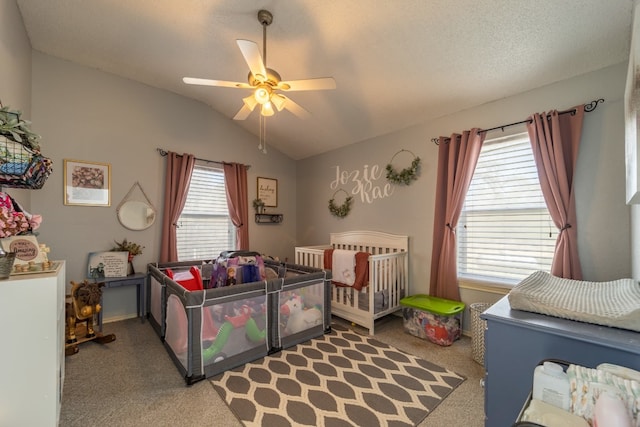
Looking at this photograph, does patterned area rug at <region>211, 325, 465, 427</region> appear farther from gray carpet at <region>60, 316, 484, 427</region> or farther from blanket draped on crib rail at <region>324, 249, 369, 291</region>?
blanket draped on crib rail at <region>324, 249, 369, 291</region>

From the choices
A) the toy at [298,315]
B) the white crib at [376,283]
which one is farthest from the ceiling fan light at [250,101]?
the white crib at [376,283]

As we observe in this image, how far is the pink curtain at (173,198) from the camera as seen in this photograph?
132 inches

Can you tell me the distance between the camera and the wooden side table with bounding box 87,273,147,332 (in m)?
2.85

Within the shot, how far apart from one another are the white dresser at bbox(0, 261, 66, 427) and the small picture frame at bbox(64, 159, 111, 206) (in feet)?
7.70

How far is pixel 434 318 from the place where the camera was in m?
2.51

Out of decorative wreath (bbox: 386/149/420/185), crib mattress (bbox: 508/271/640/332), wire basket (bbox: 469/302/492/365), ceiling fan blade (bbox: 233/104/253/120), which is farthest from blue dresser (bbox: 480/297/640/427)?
ceiling fan blade (bbox: 233/104/253/120)

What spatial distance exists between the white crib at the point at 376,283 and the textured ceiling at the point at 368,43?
1473 mm

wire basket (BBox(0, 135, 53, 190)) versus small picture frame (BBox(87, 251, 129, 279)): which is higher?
wire basket (BBox(0, 135, 53, 190))

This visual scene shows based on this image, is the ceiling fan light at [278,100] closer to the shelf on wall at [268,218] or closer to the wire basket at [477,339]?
the wire basket at [477,339]

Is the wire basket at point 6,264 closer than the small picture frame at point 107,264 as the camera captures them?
Yes

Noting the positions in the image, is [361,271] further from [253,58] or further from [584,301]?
[253,58]

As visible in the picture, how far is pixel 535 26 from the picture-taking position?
1.76 meters

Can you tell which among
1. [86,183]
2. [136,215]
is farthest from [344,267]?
[86,183]

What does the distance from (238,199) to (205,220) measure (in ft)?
1.79
